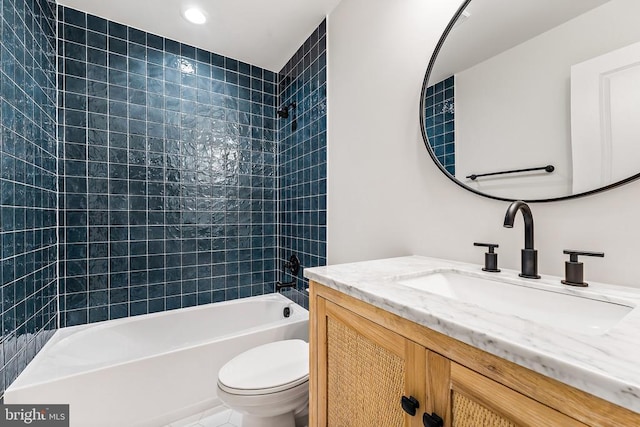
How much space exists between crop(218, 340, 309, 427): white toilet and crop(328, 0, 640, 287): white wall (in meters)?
0.65

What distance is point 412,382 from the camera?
581 mm

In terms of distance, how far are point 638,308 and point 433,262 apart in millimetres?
565

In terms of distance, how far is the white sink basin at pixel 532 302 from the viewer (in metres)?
0.65

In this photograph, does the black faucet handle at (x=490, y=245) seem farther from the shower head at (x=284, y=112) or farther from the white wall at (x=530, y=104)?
the shower head at (x=284, y=112)

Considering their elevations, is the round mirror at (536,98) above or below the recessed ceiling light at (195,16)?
below

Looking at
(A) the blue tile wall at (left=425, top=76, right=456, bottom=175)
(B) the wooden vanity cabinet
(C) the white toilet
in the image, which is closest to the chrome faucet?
(A) the blue tile wall at (left=425, top=76, right=456, bottom=175)

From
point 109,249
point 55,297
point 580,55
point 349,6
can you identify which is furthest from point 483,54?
point 55,297

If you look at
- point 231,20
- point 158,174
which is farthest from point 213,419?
point 231,20

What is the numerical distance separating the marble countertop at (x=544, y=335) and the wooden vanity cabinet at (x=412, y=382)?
0.07ft

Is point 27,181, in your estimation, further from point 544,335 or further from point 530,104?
point 530,104

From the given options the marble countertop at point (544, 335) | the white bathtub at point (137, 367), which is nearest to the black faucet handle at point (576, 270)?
the marble countertop at point (544, 335)

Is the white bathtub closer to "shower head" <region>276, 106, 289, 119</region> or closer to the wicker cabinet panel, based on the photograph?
the wicker cabinet panel
